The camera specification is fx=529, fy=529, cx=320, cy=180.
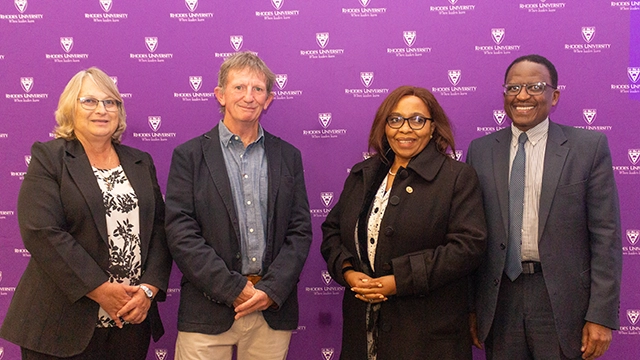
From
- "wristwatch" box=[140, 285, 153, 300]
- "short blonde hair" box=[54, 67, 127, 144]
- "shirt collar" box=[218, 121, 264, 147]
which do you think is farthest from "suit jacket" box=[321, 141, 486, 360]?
"short blonde hair" box=[54, 67, 127, 144]

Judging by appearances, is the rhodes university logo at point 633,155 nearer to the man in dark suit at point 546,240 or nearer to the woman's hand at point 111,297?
the man in dark suit at point 546,240

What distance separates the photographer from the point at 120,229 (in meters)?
2.55

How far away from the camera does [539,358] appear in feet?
7.99

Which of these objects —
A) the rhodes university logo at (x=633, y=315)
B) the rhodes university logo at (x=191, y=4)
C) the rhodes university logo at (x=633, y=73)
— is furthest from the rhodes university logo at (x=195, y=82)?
the rhodes university logo at (x=633, y=315)

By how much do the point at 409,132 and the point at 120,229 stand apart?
1468mm

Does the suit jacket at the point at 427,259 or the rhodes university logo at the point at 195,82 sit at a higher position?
the rhodes university logo at the point at 195,82

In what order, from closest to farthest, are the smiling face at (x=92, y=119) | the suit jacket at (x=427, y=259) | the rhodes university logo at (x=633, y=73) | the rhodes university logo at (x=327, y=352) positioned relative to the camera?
1. the suit jacket at (x=427, y=259)
2. the smiling face at (x=92, y=119)
3. the rhodes university logo at (x=633, y=73)
4. the rhodes university logo at (x=327, y=352)

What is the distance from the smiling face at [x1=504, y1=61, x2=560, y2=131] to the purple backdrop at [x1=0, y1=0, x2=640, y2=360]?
766 millimetres

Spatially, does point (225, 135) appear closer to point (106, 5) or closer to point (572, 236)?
point (106, 5)

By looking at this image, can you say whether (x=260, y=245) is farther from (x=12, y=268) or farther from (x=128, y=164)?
(x=12, y=268)

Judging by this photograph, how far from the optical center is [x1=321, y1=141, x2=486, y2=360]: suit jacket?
2363mm

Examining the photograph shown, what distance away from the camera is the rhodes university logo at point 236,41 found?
3465mm

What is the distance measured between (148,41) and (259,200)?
1553 mm

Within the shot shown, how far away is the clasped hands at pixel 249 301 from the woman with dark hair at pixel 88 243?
42 cm
